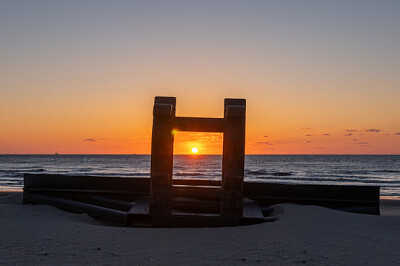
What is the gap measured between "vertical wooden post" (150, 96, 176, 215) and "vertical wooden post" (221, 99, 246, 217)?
3.90 feet

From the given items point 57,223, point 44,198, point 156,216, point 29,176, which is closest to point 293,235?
point 156,216

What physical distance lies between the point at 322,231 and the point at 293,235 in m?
0.73

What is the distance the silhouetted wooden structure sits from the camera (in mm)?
7891

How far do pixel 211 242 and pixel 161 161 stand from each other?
230 centimetres

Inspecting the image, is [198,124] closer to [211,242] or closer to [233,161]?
[233,161]

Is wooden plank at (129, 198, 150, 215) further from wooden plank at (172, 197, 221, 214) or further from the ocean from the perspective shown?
the ocean

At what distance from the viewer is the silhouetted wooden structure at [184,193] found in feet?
25.9

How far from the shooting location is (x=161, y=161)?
7.93 meters

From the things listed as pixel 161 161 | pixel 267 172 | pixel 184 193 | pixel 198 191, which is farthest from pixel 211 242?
pixel 267 172

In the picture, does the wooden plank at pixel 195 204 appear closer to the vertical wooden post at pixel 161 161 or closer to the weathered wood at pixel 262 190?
the vertical wooden post at pixel 161 161

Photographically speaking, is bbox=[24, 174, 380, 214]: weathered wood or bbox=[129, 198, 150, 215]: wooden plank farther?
bbox=[24, 174, 380, 214]: weathered wood

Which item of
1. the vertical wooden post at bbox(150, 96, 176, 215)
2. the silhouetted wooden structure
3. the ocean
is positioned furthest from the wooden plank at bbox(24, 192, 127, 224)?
the ocean

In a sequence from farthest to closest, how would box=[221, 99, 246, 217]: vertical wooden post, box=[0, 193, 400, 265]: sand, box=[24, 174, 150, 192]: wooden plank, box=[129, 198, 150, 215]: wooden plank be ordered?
box=[24, 174, 150, 192]: wooden plank < box=[129, 198, 150, 215]: wooden plank < box=[221, 99, 246, 217]: vertical wooden post < box=[0, 193, 400, 265]: sand

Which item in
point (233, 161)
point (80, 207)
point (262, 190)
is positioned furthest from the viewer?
point (262, 190)
